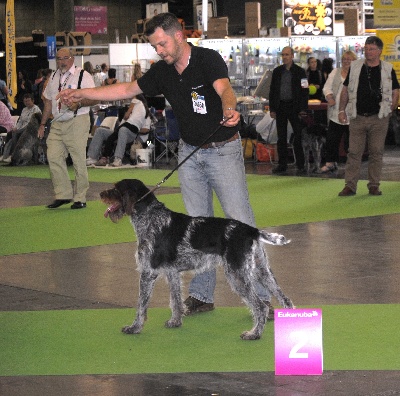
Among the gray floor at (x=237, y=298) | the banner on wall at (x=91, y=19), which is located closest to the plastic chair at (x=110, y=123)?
the gray floor at (x=237, y=298)

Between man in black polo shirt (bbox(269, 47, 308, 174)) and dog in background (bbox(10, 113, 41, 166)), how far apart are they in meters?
5.15

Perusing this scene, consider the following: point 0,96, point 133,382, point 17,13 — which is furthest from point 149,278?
point 17,13

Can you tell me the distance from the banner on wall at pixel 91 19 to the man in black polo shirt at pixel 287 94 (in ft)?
85.6

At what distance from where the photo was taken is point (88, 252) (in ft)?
28.1

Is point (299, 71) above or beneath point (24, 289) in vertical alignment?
above

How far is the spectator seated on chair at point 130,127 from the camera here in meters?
17.1

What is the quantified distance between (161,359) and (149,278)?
651 millimetres

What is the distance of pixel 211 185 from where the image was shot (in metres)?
6.10

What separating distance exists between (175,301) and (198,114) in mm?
1085

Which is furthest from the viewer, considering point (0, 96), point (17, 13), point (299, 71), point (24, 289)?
point (17, 13)

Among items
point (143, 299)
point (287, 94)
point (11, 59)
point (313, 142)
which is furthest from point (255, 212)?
point (11, 59)

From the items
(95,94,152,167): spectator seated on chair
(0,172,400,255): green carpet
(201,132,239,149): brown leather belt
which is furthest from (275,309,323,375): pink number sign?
(95,94,152,167): spectator seated on chair

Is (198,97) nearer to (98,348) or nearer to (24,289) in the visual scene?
(98,348)

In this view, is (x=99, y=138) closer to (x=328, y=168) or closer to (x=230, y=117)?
(x=328, y=168)
